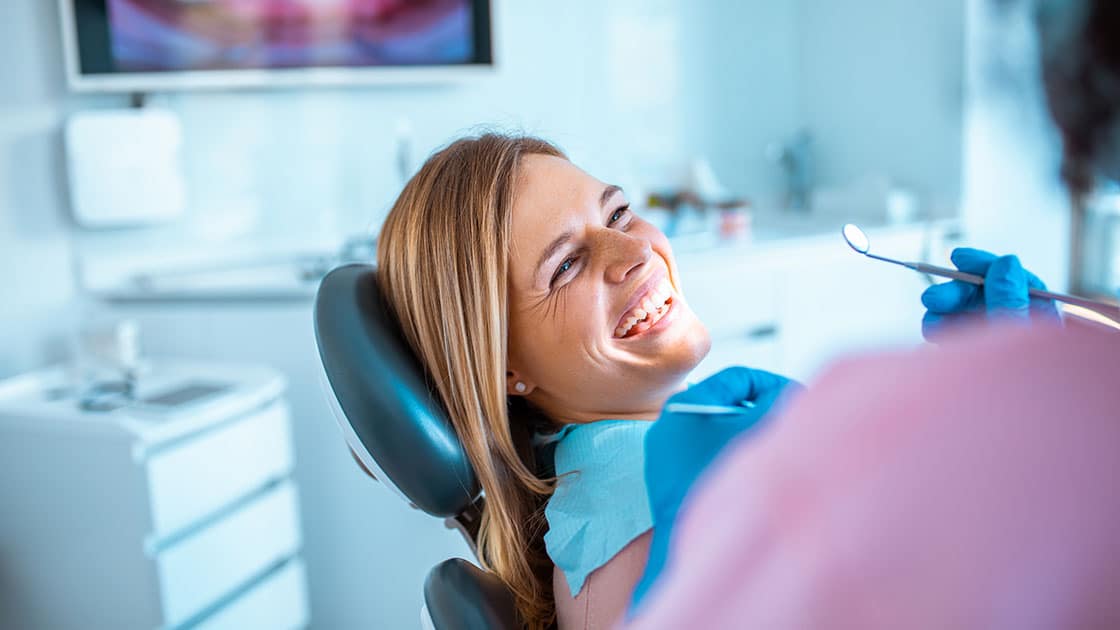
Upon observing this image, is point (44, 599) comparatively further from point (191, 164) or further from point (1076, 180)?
point (1076, 180)

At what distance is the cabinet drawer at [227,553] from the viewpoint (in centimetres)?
172

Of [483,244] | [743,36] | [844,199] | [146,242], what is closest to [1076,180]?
[483,244]

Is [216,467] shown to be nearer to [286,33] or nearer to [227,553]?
[227,553]

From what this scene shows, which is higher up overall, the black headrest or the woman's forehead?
the woman's forehead

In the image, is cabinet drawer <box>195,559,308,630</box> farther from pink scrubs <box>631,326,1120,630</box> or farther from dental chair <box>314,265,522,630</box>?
pink scrubs <box>631,326,1120,630</box>

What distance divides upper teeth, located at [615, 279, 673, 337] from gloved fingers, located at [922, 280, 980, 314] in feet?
0.89

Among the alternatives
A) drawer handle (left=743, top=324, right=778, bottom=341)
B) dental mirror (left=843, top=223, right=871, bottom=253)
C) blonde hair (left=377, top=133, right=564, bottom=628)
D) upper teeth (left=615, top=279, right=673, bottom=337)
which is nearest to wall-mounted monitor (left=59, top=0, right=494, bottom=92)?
drawer handle (left=743, top=324, right=778, bottom=341)

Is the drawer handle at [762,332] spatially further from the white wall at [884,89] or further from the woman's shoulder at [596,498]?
the woman's shoulder at [596,498]

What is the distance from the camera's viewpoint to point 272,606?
6.31ft

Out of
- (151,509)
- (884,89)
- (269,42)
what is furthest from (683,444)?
(884,89)

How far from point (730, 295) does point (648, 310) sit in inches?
56.1

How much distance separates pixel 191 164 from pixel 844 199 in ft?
6.30

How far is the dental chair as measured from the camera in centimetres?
100

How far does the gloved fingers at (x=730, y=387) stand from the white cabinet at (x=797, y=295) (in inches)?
57.6
